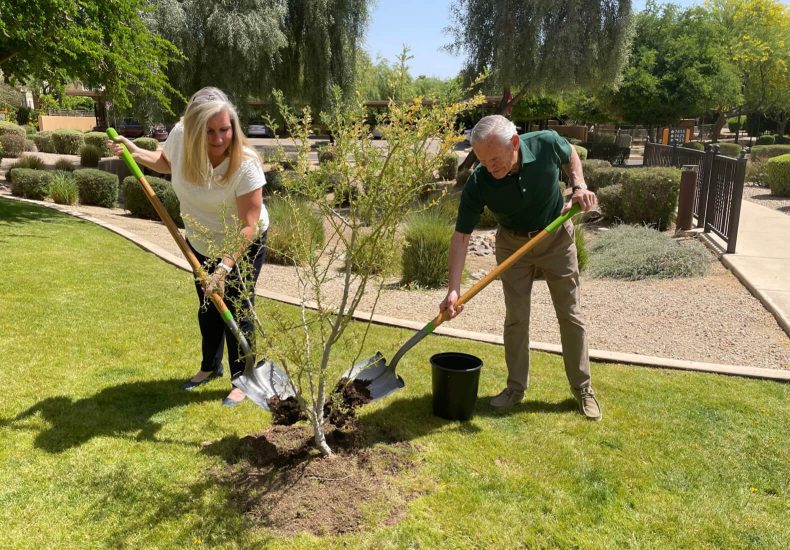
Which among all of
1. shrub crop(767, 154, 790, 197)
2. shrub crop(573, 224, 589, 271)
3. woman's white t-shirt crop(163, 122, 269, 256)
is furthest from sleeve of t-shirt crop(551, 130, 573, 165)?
shrub crop(767, 154, 790, 197)

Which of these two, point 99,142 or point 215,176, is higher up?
point 99,142

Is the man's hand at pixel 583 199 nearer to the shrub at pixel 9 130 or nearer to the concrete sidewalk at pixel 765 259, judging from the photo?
the concrete sidewalk at pixel 765 259

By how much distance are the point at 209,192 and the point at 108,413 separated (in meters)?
1.42

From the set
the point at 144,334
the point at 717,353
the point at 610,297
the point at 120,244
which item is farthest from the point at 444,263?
the point at 120,244

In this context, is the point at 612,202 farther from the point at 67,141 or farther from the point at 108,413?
the point at 67,141

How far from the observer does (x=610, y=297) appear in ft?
22.4

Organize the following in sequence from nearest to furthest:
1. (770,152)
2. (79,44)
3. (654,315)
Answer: (654,315), (79,44), (770,152)

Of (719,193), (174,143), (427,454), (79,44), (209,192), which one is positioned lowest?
(427,454)

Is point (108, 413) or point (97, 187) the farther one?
point (97, 187)

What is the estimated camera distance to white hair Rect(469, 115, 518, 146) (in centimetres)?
309

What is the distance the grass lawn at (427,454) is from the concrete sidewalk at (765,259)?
2.36 m

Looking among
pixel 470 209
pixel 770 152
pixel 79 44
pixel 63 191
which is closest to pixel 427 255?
pixel 470 209

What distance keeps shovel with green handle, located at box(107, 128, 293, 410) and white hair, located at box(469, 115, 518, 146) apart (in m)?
1.55

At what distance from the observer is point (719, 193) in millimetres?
9234
